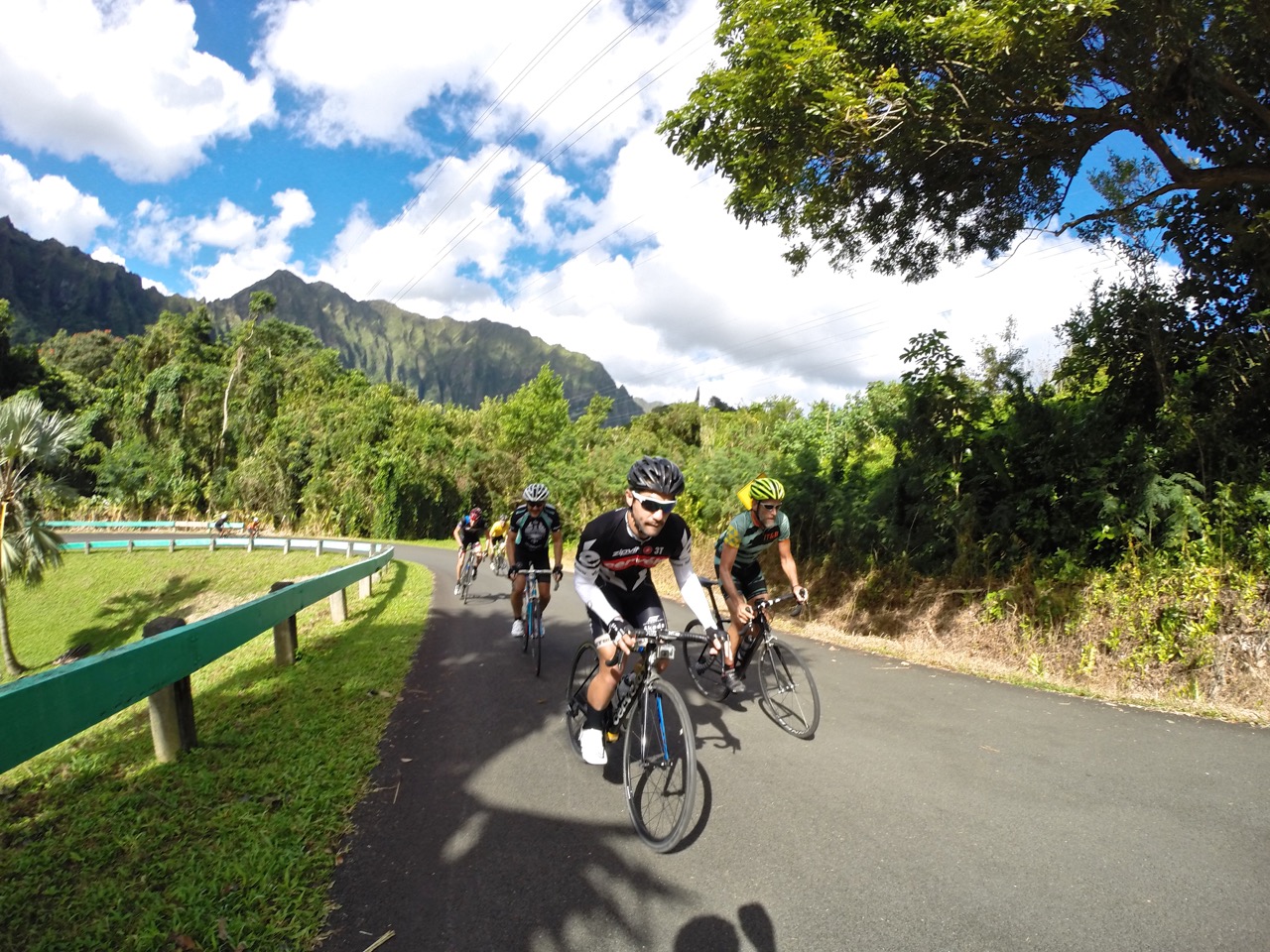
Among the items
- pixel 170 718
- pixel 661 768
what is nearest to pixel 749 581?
pixel 661 768

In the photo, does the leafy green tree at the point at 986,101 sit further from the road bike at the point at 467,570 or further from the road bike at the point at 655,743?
the road bike at the point at 467,570

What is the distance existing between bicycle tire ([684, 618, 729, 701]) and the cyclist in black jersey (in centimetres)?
176

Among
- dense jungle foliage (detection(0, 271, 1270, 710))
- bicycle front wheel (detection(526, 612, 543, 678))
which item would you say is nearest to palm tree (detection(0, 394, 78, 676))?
dense jungle foliage (detection(0, 271, 1270, 710))

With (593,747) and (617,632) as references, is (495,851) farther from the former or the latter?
(617,632)

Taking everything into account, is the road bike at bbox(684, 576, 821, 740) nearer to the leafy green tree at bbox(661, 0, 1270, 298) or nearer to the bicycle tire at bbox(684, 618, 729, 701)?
the bicycle tire at bbox(684, 618, 729, 701)

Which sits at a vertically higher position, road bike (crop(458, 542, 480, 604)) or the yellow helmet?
the yellow helmet

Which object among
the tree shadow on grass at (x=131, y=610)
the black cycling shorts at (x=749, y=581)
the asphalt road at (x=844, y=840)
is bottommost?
the tree shadow on grass at (x=131, y=610)

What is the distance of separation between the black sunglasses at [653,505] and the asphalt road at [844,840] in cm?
180

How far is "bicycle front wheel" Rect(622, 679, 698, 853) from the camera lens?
3471mm

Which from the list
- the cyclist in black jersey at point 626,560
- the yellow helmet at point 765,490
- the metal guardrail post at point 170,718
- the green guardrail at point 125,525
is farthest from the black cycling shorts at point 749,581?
the green guardrail at point 125,525

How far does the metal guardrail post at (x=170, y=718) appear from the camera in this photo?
4.45m

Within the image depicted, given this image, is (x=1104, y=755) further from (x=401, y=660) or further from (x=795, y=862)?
(x=401, y=660)

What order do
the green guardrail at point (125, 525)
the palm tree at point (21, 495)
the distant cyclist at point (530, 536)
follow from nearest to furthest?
the distant cyclist at point (530, 536) < the palm tree at point (21, 495) < the green guardrail at point (125, 525)

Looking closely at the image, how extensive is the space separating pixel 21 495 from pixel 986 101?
76.4 feet
